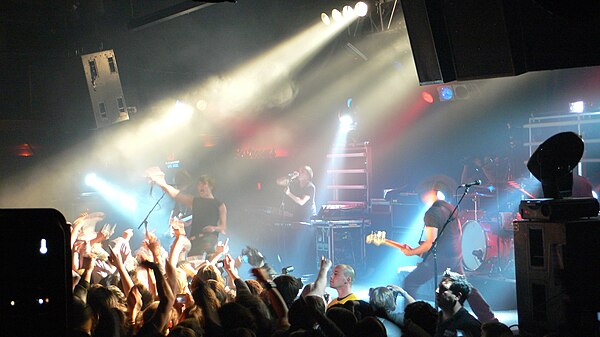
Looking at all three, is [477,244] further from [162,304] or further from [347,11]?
[162,304]

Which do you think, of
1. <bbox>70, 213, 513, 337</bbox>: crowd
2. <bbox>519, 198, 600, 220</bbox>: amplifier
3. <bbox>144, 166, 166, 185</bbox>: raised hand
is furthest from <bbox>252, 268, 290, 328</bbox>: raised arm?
<bbox>144, 166, 166, 185</bbox>: raised hand

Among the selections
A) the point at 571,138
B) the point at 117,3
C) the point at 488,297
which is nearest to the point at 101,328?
the point at 571,138

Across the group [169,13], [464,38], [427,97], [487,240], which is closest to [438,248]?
[487,240]

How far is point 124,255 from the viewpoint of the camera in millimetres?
7191

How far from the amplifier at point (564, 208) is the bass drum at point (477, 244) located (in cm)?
518

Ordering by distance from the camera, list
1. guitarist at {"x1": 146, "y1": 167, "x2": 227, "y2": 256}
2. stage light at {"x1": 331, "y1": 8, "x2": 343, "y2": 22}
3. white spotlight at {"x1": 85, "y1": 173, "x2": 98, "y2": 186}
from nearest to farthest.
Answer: guitarist at {"x1": 146, "y1": 167, "x2": 227, "y2": 256}
stage light at {"x1": 331, "y1": 8, "x2": 343, "y2": 22}
white spotlight at {"x1": 85, "y1": 173, "x2": 98, "y2": 186}

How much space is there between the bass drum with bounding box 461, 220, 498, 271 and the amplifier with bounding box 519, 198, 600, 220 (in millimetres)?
5185

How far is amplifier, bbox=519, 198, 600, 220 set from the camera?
4.93m

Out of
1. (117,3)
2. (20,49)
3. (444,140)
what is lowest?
(444,140)

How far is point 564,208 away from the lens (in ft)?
16.2

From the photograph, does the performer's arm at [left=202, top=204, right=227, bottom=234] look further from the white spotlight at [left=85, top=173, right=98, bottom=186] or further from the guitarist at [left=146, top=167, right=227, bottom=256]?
the white spotlight at [left=85, top=173, right=98, bottom=186]

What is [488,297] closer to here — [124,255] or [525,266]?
[525,266]

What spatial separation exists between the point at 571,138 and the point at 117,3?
30.7ft

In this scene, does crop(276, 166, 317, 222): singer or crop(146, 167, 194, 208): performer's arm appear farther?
crop(276, 166, 317, 222): singer
